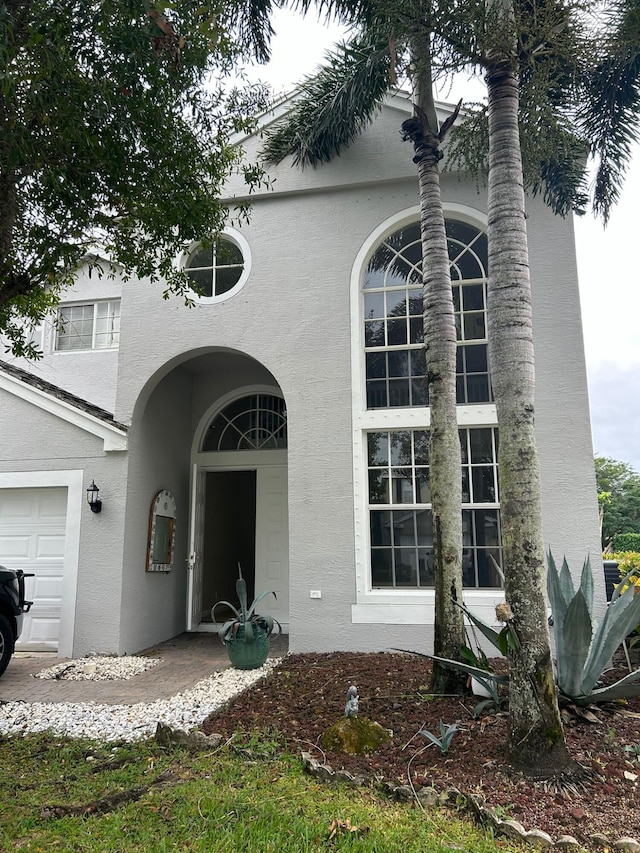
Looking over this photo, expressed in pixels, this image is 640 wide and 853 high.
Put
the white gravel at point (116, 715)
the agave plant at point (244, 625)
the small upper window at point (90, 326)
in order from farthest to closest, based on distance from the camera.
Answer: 1. the small upper window at point (90, 326)
2. the agave plant at point (244, 625)
3. the white gravel at point (116, 715)

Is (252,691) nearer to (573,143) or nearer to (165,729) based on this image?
(165,729)

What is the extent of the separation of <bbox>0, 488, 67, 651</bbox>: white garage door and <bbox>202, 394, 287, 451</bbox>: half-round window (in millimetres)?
2651

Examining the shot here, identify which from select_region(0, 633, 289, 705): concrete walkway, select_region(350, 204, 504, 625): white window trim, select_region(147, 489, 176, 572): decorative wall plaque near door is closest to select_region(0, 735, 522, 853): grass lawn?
select_region(0, 633, 289, 705): concrete walkway

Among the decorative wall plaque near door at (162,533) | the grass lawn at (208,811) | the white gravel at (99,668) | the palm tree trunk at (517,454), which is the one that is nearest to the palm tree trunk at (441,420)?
the palm tree trunk at (517,454)

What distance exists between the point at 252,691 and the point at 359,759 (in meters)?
2.16

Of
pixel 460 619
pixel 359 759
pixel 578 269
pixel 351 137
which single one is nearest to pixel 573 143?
pixel 578 269

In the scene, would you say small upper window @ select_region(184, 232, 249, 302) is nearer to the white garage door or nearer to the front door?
the front door

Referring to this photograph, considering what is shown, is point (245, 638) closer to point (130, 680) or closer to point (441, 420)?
point (130, 680)

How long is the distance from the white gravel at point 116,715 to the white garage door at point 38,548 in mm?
2447

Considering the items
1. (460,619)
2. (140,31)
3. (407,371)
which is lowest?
(460,619)

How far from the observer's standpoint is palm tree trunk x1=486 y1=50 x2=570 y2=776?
3551 mm

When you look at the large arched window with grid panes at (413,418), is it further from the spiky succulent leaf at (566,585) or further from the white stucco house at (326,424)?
the spiky succulent leaf at (566,585)

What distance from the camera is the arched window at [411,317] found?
7.75 m

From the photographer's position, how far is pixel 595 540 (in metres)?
6.83
